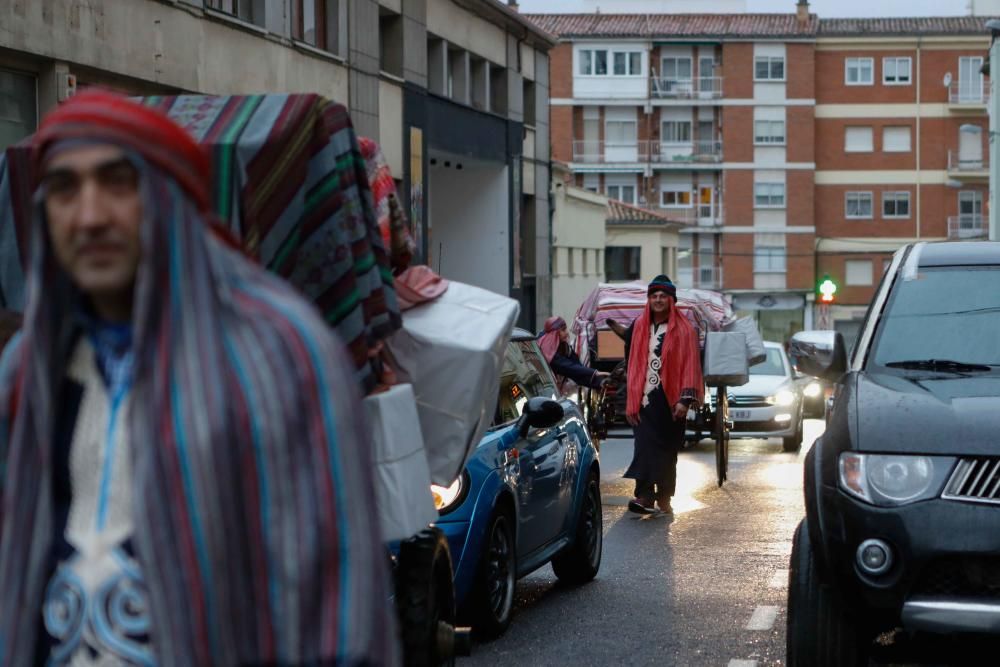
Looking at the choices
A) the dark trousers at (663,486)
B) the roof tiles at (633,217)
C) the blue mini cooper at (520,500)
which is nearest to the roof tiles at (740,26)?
the roof tiles at (633,217)

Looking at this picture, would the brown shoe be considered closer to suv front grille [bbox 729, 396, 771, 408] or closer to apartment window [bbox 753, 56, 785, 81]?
suv front grille [bbox 729, 396, 771, 408]

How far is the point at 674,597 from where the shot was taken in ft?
32.0

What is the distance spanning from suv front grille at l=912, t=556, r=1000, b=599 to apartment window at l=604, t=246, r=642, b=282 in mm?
64639

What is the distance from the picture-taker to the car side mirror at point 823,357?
24.0ft

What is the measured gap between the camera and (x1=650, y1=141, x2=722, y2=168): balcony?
80062 mm

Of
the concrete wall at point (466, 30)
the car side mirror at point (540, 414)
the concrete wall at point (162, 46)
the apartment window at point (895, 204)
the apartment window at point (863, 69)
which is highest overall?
the apartment window at point (863, 69)

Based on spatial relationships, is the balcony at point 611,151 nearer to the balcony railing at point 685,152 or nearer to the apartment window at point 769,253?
the balcony railing at point 685,152

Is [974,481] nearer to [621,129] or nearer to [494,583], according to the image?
[494,583]

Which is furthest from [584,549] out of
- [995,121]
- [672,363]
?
[995,121]

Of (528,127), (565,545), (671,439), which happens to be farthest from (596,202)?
(565,545)

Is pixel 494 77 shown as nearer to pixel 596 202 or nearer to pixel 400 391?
pixel 596 202

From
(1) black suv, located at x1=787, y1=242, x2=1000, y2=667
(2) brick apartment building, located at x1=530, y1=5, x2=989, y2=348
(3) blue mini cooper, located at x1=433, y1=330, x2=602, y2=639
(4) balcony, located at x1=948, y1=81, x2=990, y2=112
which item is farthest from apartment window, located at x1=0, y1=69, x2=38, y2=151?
(4) balcony, located at x1=948, y1=81, x2=990, y2=112

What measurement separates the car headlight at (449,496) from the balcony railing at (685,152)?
73136 millimetres

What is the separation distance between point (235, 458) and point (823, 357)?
5808 millimetres
